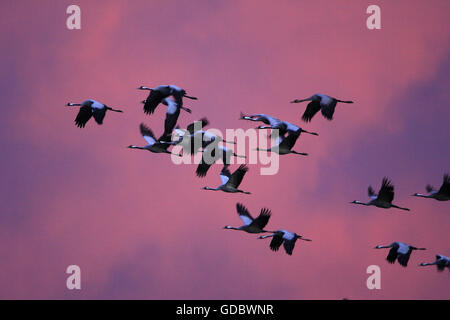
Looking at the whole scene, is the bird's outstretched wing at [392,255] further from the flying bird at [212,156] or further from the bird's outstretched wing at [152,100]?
the bird's outstretched wing at [152,100]

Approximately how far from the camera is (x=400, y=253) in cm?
3675

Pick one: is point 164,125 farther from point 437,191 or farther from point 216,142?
point 437,191

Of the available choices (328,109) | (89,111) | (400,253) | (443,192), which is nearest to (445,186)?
(443,192)

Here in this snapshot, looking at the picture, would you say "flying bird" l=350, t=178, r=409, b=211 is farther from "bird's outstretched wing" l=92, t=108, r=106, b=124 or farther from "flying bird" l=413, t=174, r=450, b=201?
"bird's outstretched wing" l=92, t=108, r=106, b=124

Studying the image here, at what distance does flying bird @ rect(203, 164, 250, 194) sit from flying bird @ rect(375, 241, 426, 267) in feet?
17.5

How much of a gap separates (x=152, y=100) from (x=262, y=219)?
5.27 m

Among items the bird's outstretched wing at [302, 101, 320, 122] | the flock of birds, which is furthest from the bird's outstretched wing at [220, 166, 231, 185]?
the bird's outstretched wing at [302, 101, 320, 122]

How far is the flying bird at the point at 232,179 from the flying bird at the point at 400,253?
5334 millimetres

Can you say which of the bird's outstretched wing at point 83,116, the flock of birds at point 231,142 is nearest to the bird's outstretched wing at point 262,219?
the flock of birds at point 231,142

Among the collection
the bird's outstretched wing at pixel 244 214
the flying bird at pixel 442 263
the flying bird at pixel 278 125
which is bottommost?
the flying bird at pixel 442 263

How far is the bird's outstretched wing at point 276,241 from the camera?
3641cm

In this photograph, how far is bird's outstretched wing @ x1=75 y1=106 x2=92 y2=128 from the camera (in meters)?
35.2

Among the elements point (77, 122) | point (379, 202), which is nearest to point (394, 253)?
point (379, 202)

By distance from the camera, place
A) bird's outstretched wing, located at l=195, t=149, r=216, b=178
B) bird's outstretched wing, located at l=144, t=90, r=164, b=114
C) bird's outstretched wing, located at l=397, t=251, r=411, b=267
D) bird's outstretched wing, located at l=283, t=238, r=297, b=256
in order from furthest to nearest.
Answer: bird's outstretched wing, located at l=397, t=251, r=411, b=267 → bird's outstretched wing, located at l=283, t=238, r=297, b=256 → bird's outstretched wing, located at l=195, t=149, r=216, b=178 → bird's outstretched wing, located at l=144, t=90, r=164, b=114
